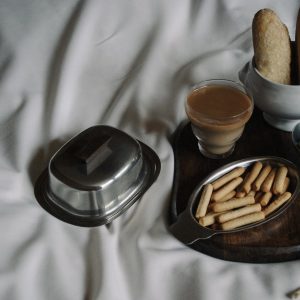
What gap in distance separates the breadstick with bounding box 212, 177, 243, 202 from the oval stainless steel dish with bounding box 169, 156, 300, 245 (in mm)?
21

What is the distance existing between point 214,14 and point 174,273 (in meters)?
0.60

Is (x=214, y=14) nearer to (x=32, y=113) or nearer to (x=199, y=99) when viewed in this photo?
(x=199, y=99)

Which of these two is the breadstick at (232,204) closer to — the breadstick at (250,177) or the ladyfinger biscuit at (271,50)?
the breadstick at (250,177)

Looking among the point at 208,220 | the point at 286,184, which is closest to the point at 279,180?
the point at 286,184

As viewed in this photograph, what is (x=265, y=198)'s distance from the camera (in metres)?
0.65

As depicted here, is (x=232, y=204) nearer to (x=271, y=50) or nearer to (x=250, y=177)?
(x=250, y=177)

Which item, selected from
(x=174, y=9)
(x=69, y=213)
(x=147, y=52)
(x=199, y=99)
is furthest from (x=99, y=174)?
(x=174, y=9)

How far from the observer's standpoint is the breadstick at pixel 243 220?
62cm

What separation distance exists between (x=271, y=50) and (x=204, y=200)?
0.25 m

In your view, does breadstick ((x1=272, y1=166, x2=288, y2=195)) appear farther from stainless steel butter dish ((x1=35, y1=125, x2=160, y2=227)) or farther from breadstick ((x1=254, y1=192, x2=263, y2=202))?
stainless steel butter dish ((x1=35, y1=125, x2=160, y2=227))

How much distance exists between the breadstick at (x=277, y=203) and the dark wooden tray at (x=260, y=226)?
0.01 metres

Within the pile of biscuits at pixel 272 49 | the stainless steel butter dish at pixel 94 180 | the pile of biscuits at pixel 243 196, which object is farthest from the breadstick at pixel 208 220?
the pile of biscuits at pixel 272 49

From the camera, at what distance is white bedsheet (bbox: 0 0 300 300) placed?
59 centimetres

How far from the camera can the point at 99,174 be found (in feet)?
2.19
